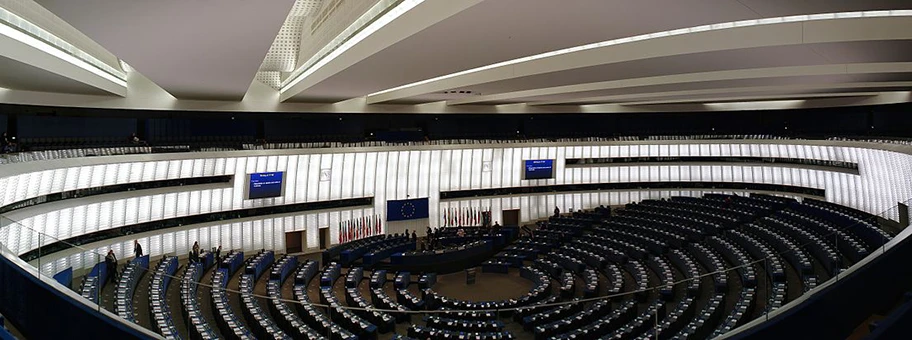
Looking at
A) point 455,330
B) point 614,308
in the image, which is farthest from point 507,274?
point 455,330

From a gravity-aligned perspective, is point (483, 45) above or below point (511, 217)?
above

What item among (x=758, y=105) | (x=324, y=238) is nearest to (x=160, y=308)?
(x=324, y=238)

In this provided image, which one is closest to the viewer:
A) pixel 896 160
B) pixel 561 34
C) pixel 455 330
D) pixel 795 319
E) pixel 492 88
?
pixel 795 319

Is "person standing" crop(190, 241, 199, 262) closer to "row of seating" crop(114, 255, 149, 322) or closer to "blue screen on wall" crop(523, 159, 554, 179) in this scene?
"row of seating" crop(114, 255, 149, 322)

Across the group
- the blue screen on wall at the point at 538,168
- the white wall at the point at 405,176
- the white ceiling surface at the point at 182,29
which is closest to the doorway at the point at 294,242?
the white wall at the point at 405,176

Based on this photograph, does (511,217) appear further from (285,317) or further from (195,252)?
(285,317)

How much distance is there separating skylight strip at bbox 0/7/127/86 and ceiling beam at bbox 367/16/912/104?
10.1m

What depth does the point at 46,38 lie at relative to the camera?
12062 mm

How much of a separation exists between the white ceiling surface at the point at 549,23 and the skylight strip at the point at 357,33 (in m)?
0.44

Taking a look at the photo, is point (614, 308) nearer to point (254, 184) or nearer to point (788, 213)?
point (788, 213)

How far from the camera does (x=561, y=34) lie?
31.4ft

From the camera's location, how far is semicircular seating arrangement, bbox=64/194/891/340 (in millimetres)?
9883

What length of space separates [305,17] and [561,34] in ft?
25.2

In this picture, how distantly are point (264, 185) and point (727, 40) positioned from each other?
63.1 feet
